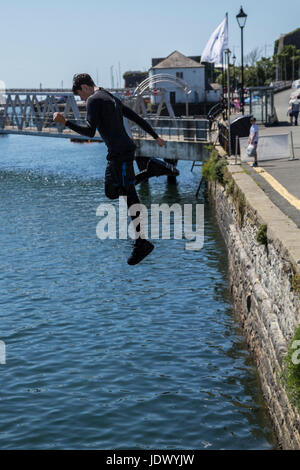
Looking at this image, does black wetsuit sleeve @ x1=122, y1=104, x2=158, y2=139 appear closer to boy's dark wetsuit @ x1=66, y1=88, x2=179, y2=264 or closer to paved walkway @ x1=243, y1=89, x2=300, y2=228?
boy's dark wetsuit @ x1=66, y1=88, x2=179, y2=264

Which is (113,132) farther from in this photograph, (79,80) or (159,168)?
(159,168)

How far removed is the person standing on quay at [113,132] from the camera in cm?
628

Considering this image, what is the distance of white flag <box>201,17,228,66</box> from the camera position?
2833 centimetres

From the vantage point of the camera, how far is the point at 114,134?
6.48 metres

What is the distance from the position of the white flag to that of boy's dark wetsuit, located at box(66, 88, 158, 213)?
22.5 m

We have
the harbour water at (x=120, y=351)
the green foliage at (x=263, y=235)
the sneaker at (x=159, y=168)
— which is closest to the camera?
the sneaker at (x=159, y=168)

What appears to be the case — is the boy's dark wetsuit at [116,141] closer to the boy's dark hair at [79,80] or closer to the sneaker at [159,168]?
the sneaker at [159,168]

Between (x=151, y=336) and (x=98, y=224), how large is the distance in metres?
15.7

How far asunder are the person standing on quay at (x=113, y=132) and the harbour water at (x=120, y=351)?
5.90 m

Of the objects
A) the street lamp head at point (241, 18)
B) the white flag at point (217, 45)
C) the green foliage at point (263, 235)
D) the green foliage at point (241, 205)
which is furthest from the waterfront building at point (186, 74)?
the green foliage at point (263, 235)

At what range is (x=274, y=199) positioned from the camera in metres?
16.5

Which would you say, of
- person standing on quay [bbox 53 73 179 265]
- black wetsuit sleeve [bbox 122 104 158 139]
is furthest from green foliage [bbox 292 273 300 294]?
black wetsuit sleeve [bbox 122 104 158 139]

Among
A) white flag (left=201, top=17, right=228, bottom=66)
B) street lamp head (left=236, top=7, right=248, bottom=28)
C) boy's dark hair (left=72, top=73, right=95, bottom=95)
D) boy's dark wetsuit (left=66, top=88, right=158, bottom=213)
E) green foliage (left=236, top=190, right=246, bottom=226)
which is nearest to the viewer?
boy's dark hair (left=72, top=73, right=95, bottom=95)

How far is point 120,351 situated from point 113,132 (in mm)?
9926
